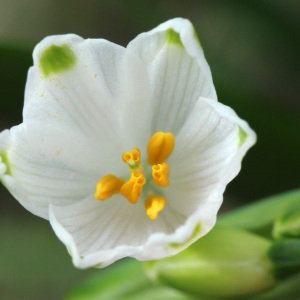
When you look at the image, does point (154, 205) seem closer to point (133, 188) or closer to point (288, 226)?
point (133, 188)

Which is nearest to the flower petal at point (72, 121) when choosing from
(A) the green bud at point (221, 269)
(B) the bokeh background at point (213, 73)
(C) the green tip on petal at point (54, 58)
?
(C) the green tip on petal at point (54, 58)

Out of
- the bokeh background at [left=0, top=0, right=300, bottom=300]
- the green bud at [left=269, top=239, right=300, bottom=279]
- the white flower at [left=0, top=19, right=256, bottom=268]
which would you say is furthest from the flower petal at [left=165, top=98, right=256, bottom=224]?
the bokeh background at [left=0, top=0, right=300, bottom=300]

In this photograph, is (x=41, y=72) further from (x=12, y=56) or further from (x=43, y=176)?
(x=12, y=56)

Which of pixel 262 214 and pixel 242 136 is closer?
pixel 242 136

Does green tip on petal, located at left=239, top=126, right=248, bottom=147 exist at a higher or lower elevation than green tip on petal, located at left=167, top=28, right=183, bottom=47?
lower

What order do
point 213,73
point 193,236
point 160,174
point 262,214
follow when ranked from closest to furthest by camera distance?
point 193,236, point 160,174, point 262,214, point 213,73

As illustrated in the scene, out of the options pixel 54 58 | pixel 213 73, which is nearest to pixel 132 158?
pixel 54 58

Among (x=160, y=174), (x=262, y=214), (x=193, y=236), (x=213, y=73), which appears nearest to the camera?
(x=193, y=236)

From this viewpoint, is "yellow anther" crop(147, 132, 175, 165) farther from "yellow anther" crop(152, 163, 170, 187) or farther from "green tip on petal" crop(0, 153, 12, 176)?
"green tip on petal" crop(0, 153, 12, 176)
